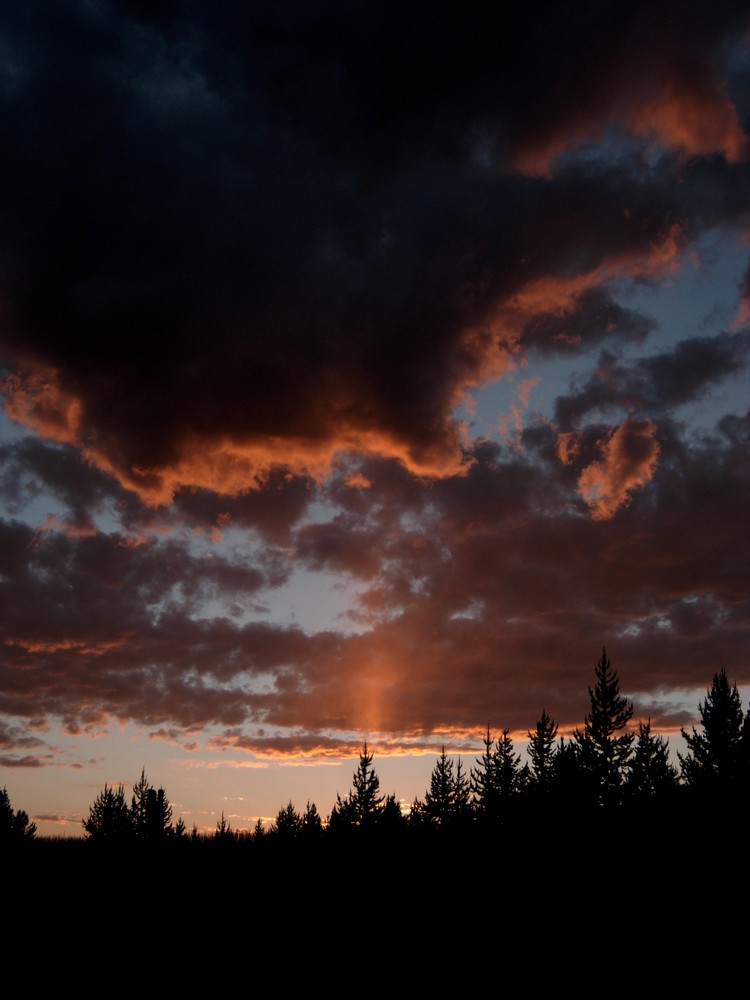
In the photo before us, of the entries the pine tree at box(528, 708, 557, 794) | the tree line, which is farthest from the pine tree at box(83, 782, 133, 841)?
the pine tree at box(528, 708, 557, 794)

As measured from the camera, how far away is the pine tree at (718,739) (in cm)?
4725

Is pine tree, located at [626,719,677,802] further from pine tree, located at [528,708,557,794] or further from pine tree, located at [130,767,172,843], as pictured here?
pine tree, located at [130,767,172,843]

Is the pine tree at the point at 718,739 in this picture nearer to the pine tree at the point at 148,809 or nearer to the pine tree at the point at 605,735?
the pine tree at the point at 605,735

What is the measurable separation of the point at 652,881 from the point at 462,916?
578 centimetres

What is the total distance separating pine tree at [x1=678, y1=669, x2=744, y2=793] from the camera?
47.2m

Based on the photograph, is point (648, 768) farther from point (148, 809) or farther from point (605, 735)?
point (148, 809)

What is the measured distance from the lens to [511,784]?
2911 inches

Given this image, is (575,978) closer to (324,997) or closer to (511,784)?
(324,997)

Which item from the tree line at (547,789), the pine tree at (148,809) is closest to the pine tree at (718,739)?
the tree line at (547,789)

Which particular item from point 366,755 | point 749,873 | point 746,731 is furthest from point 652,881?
point 366,755

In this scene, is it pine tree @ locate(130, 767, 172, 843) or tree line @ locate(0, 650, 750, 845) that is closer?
tree line @ locate(0, 650, 750, 845)

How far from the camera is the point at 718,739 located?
49375 millimetres

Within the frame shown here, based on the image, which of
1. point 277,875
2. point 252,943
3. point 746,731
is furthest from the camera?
point 746,731

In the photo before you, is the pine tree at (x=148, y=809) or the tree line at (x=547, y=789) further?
the pine tree at (x=148, y=809)
